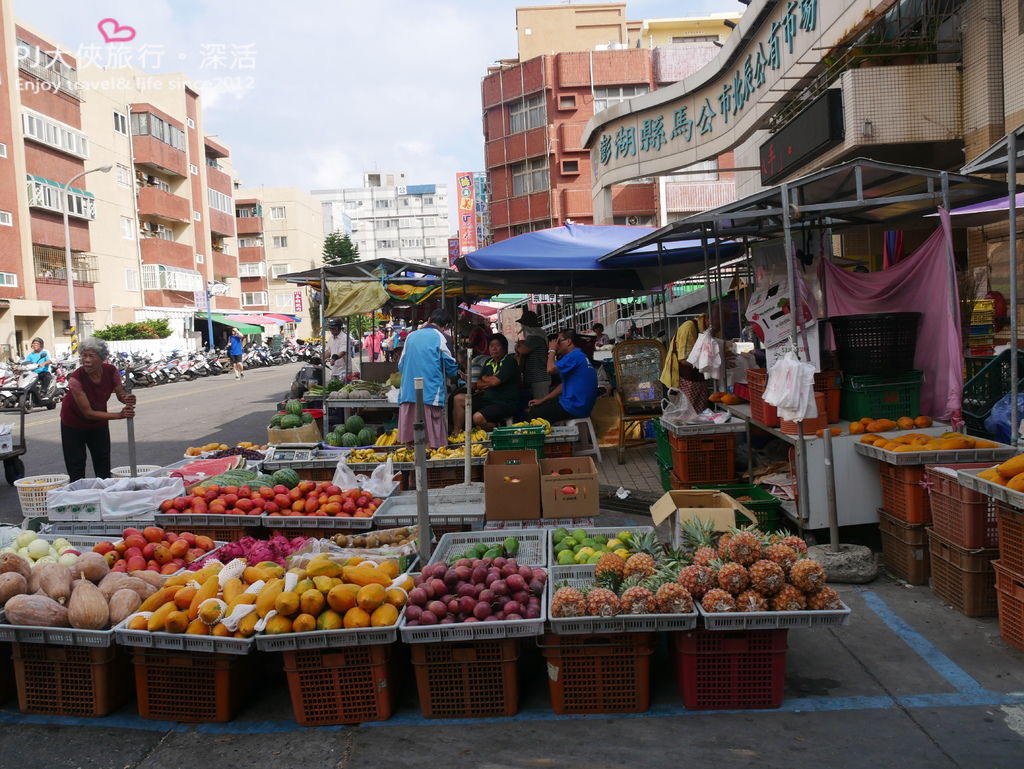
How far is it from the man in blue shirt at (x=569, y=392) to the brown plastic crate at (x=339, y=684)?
226 inches

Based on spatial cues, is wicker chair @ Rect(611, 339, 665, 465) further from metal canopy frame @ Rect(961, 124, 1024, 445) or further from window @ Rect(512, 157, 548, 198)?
window @ Rect(512, 157, 548, 198)

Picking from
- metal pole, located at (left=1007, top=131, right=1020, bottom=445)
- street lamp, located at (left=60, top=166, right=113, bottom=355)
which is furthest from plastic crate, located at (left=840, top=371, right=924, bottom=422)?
street lamp, located at (left=60, top=166, right=113, bottom=355)

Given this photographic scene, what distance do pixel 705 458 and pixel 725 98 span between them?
34.4 ft

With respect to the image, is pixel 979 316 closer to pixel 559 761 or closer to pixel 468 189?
pixel 559 761

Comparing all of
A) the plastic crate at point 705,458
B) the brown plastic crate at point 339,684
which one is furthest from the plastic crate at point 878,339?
the brown plastic crate at point 339,684

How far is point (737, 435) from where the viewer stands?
8.52m

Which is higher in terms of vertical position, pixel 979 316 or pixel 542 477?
pixel 979 316

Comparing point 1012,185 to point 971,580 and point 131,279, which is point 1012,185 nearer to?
point 971,580

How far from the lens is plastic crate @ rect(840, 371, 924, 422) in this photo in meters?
6.47

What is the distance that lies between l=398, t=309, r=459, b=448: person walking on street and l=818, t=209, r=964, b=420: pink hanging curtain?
12.0ft

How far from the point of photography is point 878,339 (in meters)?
6.34

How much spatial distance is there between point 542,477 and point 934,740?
3.26 m

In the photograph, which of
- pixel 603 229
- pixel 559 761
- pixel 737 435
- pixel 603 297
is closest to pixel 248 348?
pixel 603 297

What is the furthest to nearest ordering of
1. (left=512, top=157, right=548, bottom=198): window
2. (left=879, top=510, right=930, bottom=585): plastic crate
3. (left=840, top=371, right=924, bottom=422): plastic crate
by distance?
(left=512, top=157, right=548, bottom=198): window < (left=840, top=371, right=924, bottom=422): plastic crate < (left=879, top=510, right=930, bottom=585): plastic crate
